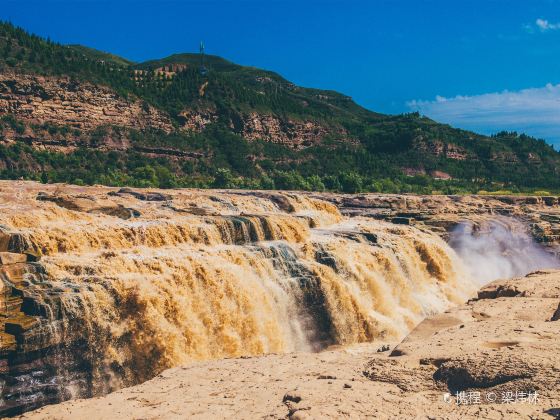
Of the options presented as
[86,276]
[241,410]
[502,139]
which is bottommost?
[241,410]

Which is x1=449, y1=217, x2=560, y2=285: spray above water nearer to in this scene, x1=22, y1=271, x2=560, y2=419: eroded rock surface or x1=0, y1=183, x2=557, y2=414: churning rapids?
x1=0, y1=183, x2=557, y2=414: churning rapids

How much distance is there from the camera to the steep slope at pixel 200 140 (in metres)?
61.8

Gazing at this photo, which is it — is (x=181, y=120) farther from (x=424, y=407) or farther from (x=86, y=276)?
(x=424, y=407)

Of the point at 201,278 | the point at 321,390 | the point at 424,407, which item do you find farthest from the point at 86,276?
the point at 424,407

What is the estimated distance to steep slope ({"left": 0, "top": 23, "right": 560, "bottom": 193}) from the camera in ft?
203

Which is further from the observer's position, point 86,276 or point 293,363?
point 86,276

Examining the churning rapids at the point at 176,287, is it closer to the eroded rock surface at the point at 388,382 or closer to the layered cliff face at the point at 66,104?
the eroded rock surface at the point at 388,382

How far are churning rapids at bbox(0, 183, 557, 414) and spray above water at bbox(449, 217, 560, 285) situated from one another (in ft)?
18.9

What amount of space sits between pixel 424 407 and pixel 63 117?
217 feet

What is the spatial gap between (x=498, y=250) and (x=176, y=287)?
106ft

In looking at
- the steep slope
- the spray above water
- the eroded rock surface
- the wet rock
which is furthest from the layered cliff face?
the eroded rock surface

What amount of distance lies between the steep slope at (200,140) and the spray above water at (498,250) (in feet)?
80.7

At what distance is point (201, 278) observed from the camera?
63.1 ft

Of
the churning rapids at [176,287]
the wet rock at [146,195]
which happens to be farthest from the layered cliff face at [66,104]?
the wet rock at [146,195]
